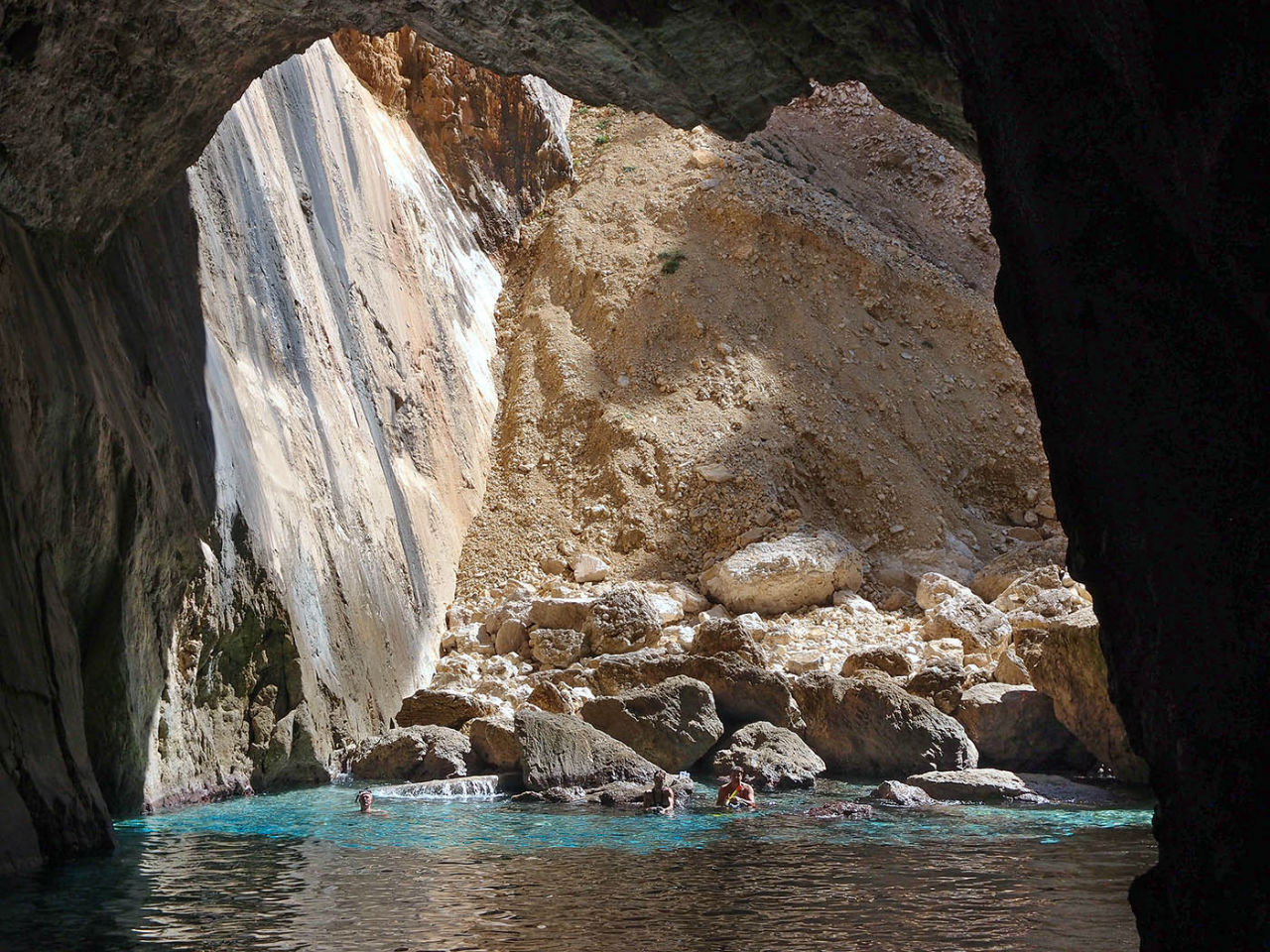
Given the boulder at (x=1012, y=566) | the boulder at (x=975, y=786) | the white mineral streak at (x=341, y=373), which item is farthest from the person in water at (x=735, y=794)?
the boulder at (x=1012, y=566)

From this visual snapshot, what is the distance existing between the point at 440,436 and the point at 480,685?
21.4 feet

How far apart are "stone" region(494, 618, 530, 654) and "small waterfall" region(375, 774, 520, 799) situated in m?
5.85

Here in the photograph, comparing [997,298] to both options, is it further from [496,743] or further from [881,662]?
[881,662]

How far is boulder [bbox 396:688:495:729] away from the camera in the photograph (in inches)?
627

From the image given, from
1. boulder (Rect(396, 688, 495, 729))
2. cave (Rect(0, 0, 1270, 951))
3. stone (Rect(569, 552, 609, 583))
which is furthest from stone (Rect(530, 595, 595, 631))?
cave (Rect(0, 0, 1270, 951))

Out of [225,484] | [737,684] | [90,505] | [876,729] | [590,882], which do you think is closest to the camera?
[590,882]

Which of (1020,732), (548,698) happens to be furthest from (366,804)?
(1020,732)

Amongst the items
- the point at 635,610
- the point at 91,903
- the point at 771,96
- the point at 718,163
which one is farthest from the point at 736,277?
the point at 91,903

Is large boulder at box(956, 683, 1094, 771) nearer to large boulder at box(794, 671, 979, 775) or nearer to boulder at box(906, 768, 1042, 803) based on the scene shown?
large boulder at box(794, 671, 979, 775)

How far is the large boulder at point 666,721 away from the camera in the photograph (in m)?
14.5

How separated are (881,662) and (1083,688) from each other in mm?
3819

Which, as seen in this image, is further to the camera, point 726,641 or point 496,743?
point 726,641

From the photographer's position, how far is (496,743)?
14.2 meters

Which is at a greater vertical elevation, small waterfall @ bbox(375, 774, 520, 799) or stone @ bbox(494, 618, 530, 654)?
stone @ bbox(494, 618, 530, 654)
